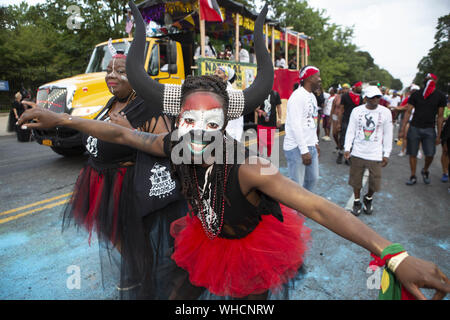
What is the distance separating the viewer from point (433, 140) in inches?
225

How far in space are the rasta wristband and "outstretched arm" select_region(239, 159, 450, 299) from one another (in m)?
0.02

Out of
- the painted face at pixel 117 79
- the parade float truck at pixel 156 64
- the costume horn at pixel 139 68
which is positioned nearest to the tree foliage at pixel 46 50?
the parade float truck at pixel 156 64

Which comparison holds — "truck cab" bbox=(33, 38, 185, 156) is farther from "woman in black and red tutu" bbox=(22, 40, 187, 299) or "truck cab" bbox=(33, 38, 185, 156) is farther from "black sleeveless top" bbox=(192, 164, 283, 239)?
"black sleeveless top" bbox=(192, 164, 283, 239)

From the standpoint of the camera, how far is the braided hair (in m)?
1.60

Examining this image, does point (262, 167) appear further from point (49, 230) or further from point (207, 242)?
point (49, 230)

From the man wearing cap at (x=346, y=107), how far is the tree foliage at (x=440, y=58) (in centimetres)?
3522

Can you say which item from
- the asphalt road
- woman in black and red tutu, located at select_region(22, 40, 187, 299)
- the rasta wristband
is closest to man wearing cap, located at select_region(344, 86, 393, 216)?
the asphalt road

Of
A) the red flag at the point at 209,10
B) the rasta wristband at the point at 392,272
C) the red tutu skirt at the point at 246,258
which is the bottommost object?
the red tutu skirt at the point at 246,258

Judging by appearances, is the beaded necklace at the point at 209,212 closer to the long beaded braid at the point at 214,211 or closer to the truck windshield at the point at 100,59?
Result: the long beaded braid at the point at 214,211

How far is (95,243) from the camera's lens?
346 centimetres

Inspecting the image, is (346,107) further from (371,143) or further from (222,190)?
(222,190)

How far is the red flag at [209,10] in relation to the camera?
7.88 metres

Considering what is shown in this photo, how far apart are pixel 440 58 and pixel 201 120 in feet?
151

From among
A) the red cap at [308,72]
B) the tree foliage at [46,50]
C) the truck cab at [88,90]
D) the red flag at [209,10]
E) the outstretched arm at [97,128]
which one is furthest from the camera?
the tree foliage at [46,50]
